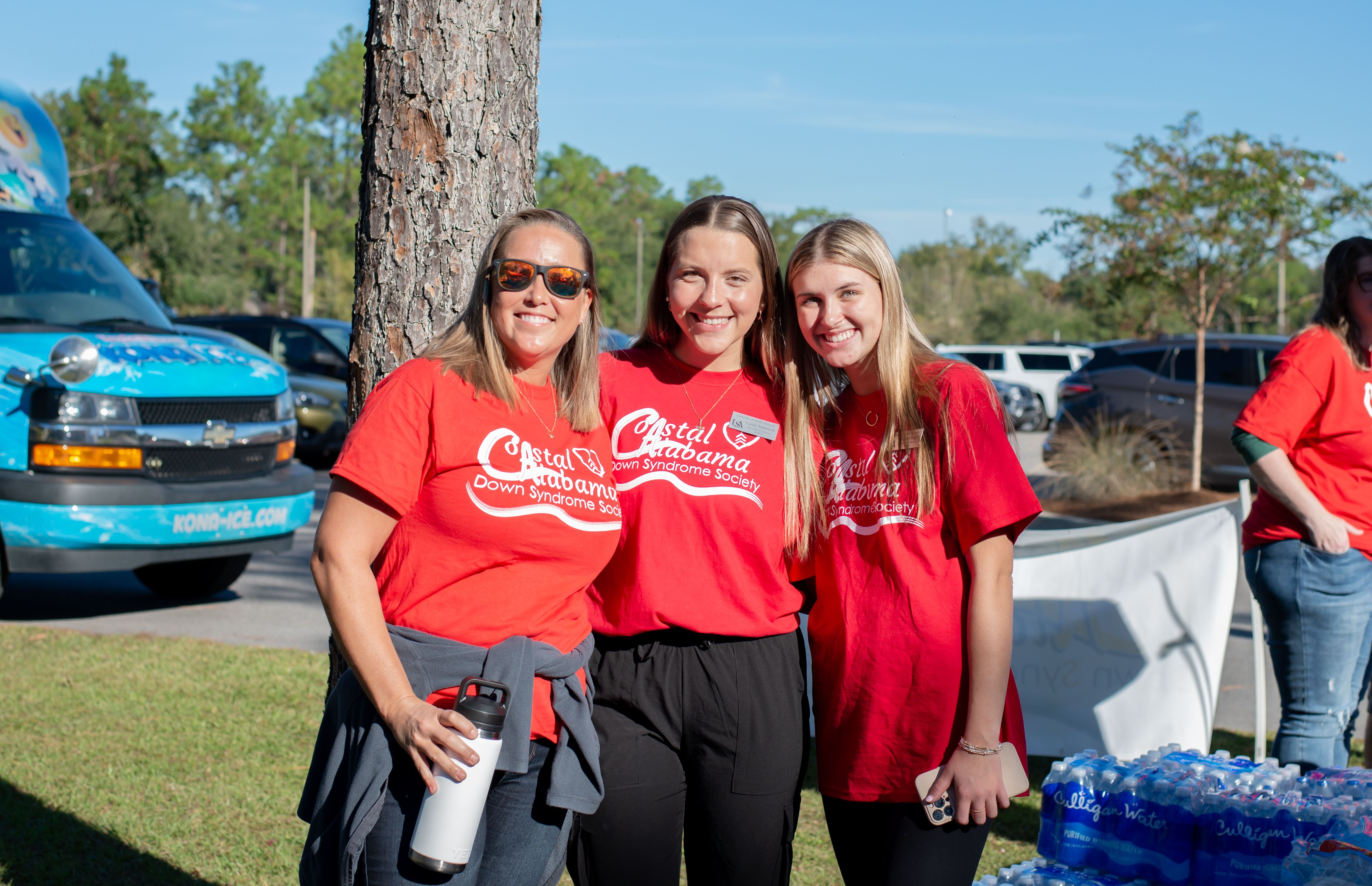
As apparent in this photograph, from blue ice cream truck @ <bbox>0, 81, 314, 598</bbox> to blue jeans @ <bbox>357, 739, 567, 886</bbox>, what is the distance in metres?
4.82

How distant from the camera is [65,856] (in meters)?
3.66

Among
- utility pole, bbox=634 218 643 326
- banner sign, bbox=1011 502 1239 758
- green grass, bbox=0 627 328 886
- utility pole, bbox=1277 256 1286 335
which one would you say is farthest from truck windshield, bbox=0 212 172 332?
utility pole, bbox=634 218 643 326

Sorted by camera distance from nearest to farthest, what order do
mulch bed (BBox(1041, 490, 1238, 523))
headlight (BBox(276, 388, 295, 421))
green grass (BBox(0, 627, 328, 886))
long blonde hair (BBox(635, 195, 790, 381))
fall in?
long blonde hair (BBox(635, 195, 790, 381)), green grass (BBox(0, 627, 328, 886)), headlight (BBox(276, 388, 295, 421)), mulch bed (BBox(1041, 490, 1238, 523))

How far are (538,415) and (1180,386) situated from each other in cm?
1352

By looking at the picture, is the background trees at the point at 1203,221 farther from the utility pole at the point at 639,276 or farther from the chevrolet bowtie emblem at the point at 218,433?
the utility pole at the point at 639,276

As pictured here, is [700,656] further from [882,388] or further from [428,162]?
[428,162]

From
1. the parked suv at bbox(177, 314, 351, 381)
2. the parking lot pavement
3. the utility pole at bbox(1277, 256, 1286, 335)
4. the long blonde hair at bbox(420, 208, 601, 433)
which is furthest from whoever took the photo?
the parked suv at bbox(177, 314, 351, 381)

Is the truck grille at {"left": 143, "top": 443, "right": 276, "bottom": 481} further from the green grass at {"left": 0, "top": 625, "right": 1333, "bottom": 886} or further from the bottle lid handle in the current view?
the bottle lid handle

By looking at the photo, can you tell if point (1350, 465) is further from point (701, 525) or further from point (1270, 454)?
point (701, 525)

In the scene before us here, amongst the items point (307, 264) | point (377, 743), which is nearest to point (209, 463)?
point (377, 743)

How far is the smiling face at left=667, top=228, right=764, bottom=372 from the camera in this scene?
8.03 feet

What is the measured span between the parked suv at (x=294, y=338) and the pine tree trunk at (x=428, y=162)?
38.5 feet

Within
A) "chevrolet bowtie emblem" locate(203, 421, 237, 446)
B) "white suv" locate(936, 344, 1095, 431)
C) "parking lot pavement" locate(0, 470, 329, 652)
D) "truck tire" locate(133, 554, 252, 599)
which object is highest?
"white suv" locate(936, 344, 1095, 431)

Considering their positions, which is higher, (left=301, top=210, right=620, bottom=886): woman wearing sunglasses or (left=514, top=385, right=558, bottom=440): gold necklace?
(left=514, top=385, right=558, bottom=440): gold necklace
